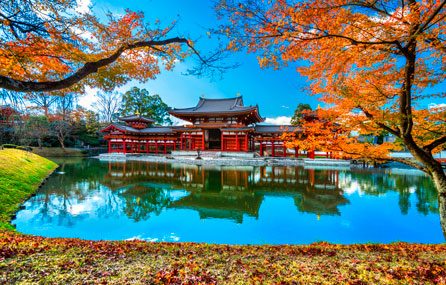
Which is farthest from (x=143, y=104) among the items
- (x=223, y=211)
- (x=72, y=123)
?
(x=223, y=211)

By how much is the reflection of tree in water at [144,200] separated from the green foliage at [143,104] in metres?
29.9

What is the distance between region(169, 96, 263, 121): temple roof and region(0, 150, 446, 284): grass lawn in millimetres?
19962

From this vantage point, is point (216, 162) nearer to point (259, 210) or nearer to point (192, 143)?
point (192, 143)

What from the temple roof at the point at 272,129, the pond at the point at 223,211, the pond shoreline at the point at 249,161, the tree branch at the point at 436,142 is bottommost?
the pond at the point at 223,211

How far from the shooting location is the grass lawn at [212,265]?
7.33 ft

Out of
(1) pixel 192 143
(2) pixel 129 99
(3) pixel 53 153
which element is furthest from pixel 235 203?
(2) pixel 129 99

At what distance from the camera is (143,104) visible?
4003 cm

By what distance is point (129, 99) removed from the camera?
38.6m

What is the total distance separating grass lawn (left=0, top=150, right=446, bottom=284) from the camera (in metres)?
2.23

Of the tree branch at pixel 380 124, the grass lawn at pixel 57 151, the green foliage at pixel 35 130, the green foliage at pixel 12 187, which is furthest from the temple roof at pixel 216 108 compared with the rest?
the tree branch at pixel 380 124

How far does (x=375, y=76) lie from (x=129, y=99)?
134 ft

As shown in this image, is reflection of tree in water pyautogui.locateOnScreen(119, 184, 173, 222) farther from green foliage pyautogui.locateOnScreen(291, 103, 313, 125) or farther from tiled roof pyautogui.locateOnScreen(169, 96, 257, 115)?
green foliage pyautogui.locateOnScreen(291, 103, 313, 125)

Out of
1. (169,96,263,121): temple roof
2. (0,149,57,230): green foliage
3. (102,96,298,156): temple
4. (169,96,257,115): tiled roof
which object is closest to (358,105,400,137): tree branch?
(0,149,57,230): green foliage

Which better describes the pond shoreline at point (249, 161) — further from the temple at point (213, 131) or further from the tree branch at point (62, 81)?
the tree branch at point (62, 81)
